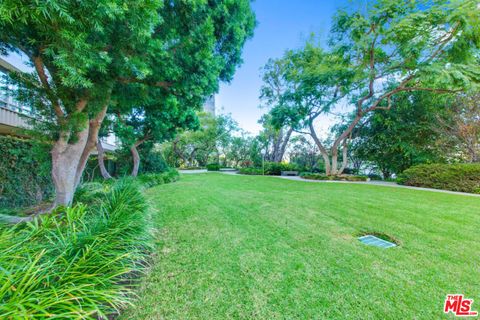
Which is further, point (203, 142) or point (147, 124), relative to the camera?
point (203, 142)

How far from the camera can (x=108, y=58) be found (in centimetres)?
210

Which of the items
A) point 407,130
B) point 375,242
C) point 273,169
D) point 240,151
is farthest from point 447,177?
point 240,151

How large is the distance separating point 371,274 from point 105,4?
376cm

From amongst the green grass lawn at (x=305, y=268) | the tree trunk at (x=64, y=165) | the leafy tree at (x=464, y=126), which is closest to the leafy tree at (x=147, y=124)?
the tree trunk at (x=64, y=165)

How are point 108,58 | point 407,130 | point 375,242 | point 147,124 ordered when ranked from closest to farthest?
point 108,58, point 375,242, point 147,124, point 407,130

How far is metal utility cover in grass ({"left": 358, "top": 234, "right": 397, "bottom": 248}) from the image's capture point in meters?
2.40

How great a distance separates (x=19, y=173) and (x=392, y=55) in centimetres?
1489

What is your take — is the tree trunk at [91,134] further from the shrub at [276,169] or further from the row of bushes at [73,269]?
the shrub at [276,169]

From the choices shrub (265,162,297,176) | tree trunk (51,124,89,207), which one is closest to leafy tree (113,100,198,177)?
tree trunk (51,124,89,207)

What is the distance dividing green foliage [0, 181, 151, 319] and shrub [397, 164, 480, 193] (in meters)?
11.3

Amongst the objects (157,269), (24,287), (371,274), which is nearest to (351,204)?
(371,274)

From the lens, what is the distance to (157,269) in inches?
73.5

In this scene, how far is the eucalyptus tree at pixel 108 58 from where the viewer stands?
2.00 metres

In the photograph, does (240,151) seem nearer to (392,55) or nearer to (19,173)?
(392,55)
